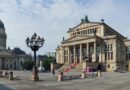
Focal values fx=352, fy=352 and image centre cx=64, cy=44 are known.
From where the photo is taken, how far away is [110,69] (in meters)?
96.6

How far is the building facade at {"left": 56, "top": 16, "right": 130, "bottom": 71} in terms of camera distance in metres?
98.1

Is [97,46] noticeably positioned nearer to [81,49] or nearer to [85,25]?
[81,49]

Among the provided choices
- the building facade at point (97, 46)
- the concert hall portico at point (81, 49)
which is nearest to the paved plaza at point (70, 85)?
the building facade at point (97, 46)

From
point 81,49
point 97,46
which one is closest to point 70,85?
point 97,46

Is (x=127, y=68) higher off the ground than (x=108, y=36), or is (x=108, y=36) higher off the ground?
(x=108, y=36)

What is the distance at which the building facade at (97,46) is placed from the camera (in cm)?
9814

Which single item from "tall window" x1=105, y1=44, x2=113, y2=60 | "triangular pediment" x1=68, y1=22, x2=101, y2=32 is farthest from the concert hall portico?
"triangular pediment" x1=68, y1=22, x2=101, y2=32

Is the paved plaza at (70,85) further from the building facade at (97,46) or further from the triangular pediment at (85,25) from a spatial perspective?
the triangular pediment at (85,25)

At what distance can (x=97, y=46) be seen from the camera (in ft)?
337

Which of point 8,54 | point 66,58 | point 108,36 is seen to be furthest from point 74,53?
point 8,54

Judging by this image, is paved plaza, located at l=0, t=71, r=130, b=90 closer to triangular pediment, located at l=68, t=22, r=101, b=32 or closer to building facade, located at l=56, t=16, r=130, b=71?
building facade, located at l=56, t=16, r=130, b=71

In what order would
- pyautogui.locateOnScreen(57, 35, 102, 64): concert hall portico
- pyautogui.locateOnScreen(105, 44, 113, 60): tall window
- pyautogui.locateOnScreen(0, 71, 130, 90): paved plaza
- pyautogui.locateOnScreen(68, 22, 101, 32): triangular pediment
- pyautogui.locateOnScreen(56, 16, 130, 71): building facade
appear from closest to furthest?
pyautogui.locateOnScreen(0, 71, 130, 90): paved plaza < pyautogui.locateOnScreen(56, 16, 130, 71): building facade < pyautogui.locateOnScreen(105, 44, 113, 60): tall window < pyautogui.locateOnScreen(57, 35, 102, 64): concert hall portico < pyautogui.locateOnScreen(68, 22, 101, 32): triangular pediment

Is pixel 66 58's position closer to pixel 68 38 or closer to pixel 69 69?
pixel 68 38

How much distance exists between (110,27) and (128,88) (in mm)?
72301
